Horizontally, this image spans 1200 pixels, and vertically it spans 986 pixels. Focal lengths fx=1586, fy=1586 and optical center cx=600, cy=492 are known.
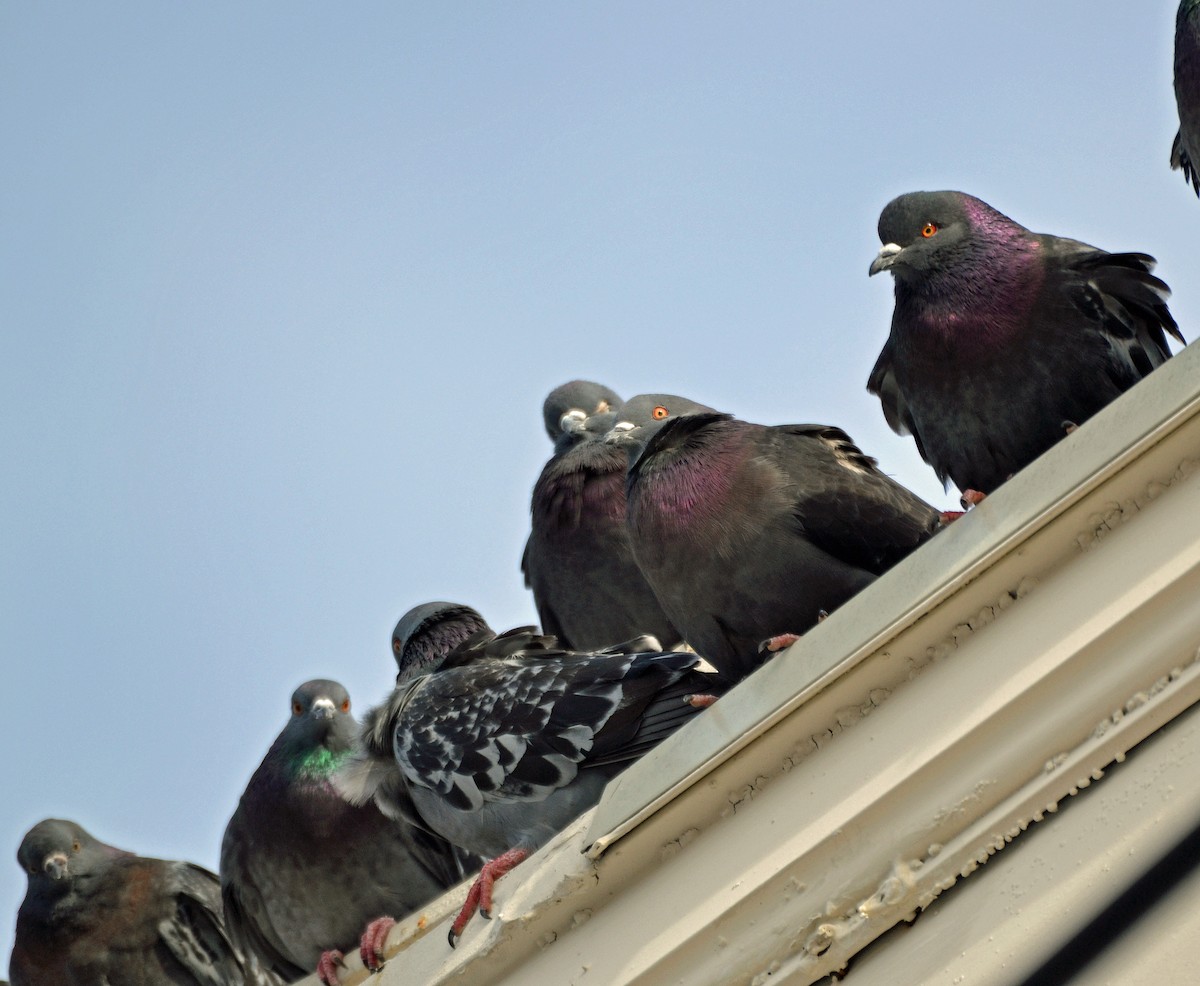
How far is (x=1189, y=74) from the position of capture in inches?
234

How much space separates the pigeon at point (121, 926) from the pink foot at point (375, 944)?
2775 mm

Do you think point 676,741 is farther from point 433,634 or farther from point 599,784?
point 433,634

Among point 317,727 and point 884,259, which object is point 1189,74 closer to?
point 884,259

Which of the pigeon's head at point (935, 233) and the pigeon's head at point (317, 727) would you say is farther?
the pigeon's head at point (317, 727)

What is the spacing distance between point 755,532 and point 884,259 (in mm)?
1265

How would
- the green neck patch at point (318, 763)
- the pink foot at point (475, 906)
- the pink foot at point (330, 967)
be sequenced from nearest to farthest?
the pink foot at point (475, 906), the pink foot at point (330, 967), the green neck patch at point (318, 763)

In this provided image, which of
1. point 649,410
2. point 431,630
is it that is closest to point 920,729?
point 649,410

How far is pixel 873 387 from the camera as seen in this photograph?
6863mm

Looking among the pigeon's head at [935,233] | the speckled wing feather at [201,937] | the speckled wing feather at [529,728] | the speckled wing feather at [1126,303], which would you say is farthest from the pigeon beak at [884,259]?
the speckled wing feather at [201,937]

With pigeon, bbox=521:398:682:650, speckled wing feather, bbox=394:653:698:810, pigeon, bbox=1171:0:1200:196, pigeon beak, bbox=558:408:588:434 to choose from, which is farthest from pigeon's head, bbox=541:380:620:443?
pigeon, bbox=1171:0:1200:196

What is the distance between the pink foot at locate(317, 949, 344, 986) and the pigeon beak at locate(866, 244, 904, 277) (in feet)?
11.3

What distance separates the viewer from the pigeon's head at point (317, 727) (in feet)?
24.9

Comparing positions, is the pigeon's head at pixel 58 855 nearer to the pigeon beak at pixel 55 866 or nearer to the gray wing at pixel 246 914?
the pigeon beak at pixel 55 866

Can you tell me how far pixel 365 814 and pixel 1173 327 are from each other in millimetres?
4123
